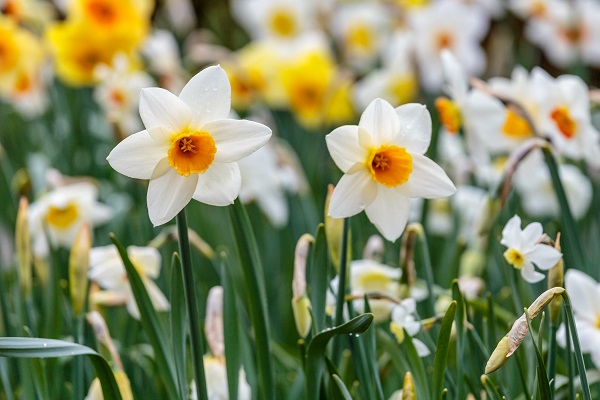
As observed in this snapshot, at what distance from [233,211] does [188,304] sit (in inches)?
6.9

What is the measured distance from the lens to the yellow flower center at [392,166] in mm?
1036

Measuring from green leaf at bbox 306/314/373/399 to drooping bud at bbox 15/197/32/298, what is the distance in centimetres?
54

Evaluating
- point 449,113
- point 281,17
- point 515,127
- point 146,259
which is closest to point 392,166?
point 146,259

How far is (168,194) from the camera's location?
946mm

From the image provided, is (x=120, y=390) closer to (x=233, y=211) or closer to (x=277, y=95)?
(x=233, y=211)

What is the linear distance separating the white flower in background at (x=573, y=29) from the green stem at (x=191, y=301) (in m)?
2.30

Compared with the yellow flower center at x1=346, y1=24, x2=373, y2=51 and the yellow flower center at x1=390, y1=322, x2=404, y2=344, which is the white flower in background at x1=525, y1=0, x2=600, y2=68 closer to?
the yellow flower center at x1=346, y1=24, x2=373, y2=51

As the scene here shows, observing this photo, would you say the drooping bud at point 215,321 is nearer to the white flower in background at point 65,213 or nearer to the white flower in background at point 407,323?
the white flower in background at point 407,323

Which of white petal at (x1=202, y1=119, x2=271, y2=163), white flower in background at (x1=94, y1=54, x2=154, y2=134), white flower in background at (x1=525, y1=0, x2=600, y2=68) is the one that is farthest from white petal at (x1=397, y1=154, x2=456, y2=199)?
white flower in background at (x1=525, y1=0, x2=600, y2=68)

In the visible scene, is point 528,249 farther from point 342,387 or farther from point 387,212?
point 342,387

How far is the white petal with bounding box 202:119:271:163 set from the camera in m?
0.96

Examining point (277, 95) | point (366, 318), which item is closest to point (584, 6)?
point (277, 95)

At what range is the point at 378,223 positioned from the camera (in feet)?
3.48

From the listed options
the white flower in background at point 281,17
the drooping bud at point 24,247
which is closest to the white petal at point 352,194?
the drooping bud at point 24,247
